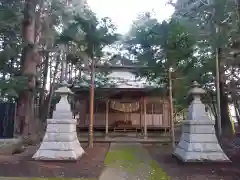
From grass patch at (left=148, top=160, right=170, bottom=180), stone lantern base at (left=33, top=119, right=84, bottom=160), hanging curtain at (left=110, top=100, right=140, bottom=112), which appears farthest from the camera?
hanging curtain at (left=110, top=100, right=140, bottom=112)

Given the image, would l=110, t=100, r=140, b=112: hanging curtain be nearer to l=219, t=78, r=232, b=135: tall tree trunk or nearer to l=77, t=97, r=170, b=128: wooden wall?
l=77, t=97, r=170, b=128: wooden wall

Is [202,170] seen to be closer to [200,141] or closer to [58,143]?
[200,141]

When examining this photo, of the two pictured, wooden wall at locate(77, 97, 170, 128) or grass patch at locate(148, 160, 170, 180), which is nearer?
grass patch at locate(148, 160, 170, 180)

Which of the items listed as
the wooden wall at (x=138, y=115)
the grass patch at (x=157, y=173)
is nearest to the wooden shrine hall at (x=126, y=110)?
the wooden wall at (x=138, y=115)

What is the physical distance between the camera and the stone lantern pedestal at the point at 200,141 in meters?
6.67

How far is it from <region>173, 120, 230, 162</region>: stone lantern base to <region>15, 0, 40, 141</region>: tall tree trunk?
6454 mm

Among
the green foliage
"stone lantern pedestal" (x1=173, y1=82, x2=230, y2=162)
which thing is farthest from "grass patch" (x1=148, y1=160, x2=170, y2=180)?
the green foliage

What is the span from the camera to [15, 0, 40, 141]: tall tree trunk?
1015 cm

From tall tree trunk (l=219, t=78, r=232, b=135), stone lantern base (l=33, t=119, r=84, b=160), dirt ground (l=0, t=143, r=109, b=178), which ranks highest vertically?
tall tree trunk (l=219, t=78, r=232, b=135)

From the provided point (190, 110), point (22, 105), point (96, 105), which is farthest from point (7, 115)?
point (96, 105)

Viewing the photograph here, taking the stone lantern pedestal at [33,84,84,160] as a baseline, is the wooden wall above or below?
above

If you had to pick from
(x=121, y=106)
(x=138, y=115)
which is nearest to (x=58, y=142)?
(x=121, y=106)

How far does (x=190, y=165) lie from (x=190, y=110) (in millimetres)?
1676

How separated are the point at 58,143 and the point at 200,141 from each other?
4.01 m
